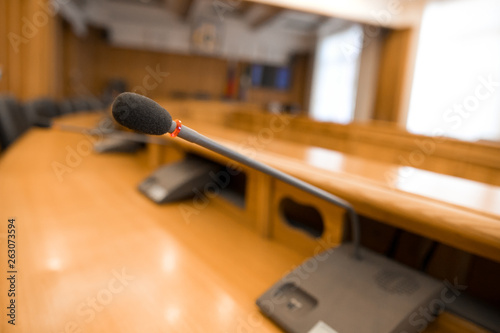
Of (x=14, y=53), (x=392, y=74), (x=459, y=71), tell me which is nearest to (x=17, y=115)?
(x=14, y=53)

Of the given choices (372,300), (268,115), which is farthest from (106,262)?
(268,115)

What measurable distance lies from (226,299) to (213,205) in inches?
22.4

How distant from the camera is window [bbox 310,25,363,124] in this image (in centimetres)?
824

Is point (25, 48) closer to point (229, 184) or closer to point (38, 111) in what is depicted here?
point (38, 111)

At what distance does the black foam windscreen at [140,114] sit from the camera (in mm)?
386

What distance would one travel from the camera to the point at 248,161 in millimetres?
453

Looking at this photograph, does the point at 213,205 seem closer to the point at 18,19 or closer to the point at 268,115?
the point at 268,115

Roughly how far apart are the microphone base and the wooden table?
45mm

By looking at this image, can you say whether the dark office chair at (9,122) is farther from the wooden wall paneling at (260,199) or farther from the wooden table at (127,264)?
the wooden wall paneling at (260,199)

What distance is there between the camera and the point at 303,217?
3.47ft

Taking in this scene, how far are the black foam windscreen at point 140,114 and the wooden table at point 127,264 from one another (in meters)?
0.34

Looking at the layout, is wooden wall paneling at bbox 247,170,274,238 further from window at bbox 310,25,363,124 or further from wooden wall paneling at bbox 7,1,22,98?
window at bbox 310,25,363,124

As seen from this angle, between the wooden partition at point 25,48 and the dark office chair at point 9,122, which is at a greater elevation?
the wooden partition at point 25,48

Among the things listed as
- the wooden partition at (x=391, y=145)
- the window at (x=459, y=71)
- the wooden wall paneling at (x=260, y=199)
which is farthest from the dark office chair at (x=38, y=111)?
the window at (x=459, y=71)
